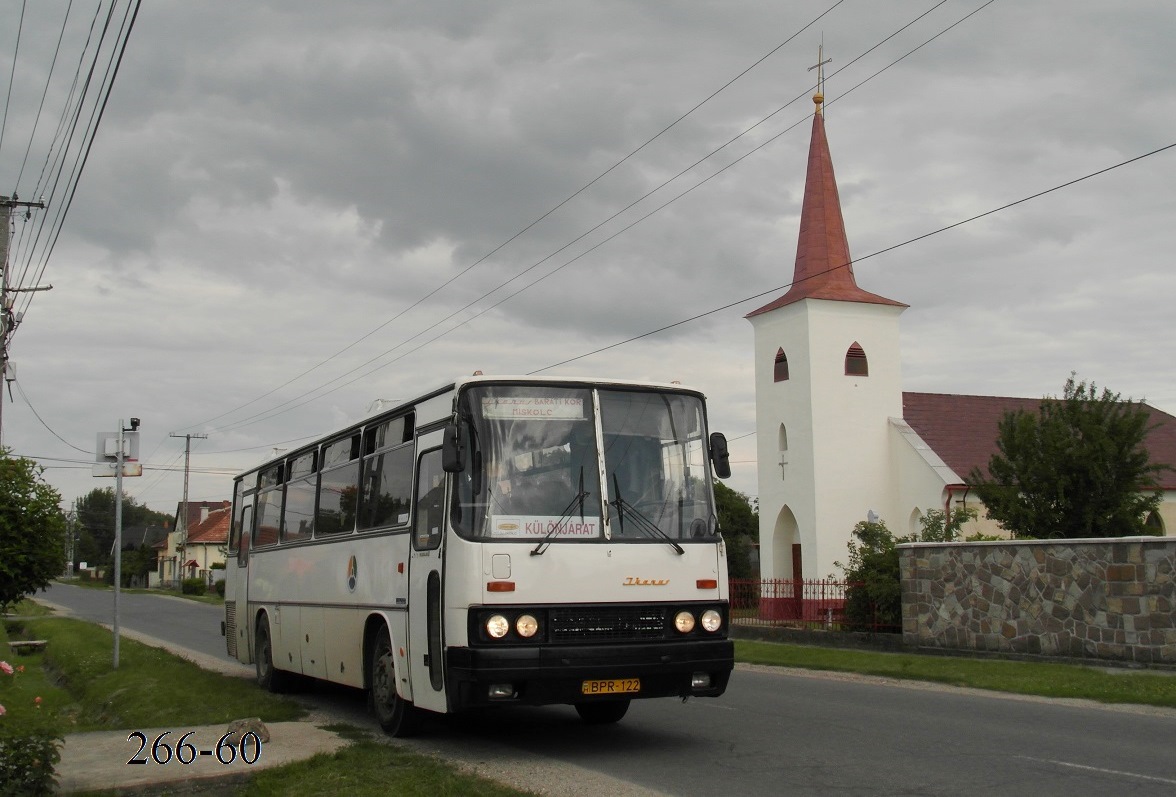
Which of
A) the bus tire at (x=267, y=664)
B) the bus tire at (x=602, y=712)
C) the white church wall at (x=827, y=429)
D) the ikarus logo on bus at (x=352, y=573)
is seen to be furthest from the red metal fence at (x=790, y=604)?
the ikarus logo on bus at (x=352, y=573)

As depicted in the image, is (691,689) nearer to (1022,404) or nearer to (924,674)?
(924,674)

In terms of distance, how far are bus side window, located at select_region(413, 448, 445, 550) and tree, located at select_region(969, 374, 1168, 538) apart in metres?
18.7

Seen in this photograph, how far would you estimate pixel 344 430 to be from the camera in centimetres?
1327

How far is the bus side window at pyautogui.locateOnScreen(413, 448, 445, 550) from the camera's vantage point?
9820 mm

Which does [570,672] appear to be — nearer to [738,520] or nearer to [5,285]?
[5,285]

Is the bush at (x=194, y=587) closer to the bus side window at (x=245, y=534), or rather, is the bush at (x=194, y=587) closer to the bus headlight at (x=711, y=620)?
the bus side window at (x=245, y=534)

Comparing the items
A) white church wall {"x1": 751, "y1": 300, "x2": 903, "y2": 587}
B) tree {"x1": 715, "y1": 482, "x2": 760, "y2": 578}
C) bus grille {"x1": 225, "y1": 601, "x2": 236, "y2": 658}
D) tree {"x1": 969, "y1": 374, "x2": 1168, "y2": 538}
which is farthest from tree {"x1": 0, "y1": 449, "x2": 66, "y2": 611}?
tree {"x1": 715, "y1": 482, "x2": 760, "y2": 578}

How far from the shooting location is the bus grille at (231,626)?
18312 millimetres

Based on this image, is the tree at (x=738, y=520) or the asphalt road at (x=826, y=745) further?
the tree at (x=738, y=520)

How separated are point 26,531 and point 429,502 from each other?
44.0ft

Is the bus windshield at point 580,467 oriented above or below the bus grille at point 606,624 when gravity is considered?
above

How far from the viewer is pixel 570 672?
30.2ft

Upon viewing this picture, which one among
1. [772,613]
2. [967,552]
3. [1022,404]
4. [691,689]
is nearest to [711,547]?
[691,689]

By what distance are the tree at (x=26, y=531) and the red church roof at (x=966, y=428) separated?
90.9 ft
